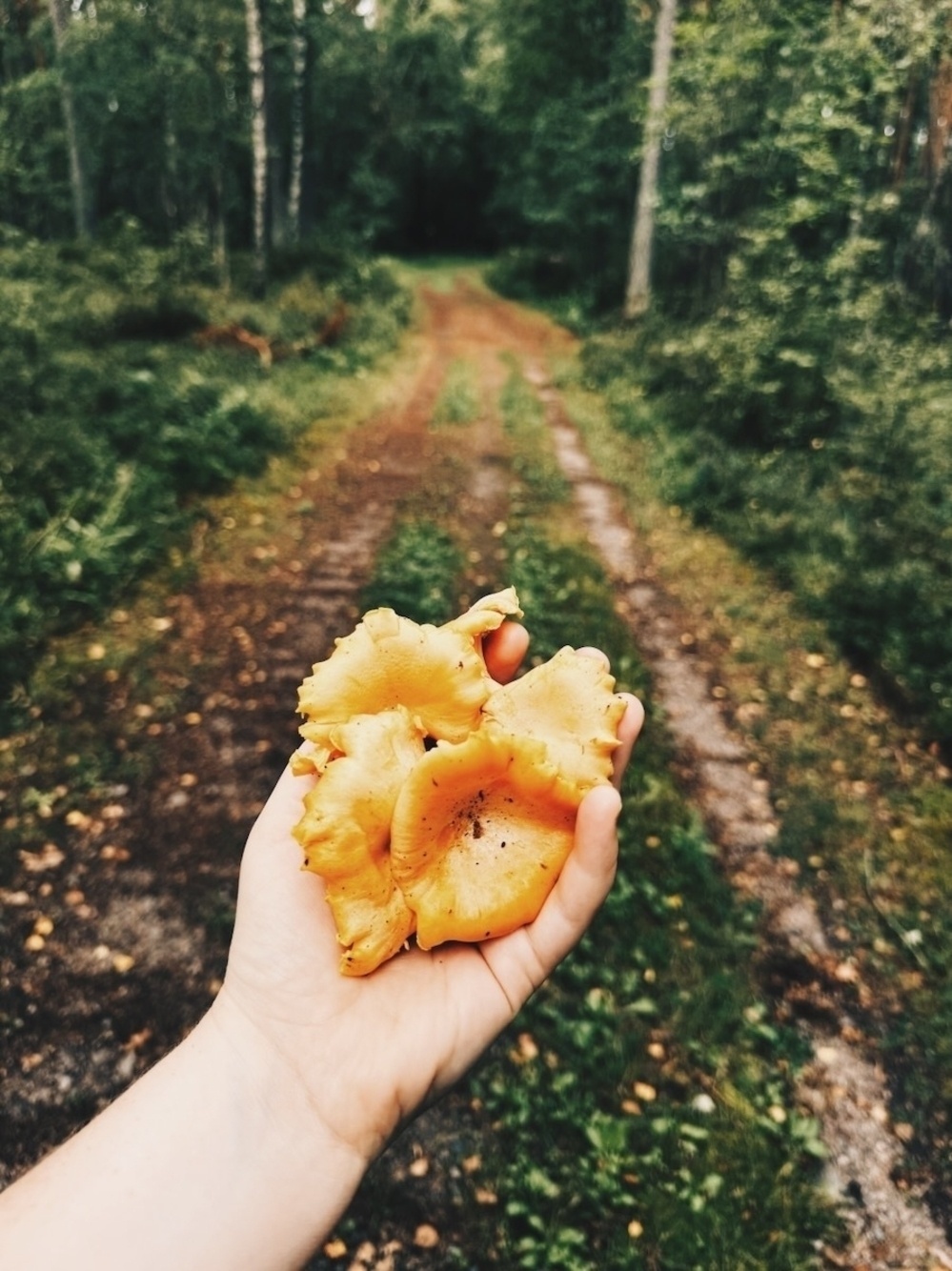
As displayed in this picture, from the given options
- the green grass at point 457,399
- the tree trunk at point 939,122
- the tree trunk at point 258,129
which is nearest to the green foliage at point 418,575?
the green grass at point 457,399

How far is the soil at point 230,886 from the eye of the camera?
10.4 ft

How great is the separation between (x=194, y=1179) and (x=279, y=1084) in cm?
25

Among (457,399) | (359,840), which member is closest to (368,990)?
(359,840)

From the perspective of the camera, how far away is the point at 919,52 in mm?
8984

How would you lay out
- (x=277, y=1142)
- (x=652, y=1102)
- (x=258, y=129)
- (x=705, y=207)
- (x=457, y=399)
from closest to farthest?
(x=277, y=1142) < (x=652, y=1102) < (x=457, y=399) < (x=705, y=207) < (x=258, y=129)

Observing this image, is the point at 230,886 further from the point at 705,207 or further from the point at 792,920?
the point at 705,207

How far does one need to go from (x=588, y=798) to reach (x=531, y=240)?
35591 millimetres

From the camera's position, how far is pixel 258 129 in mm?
16062

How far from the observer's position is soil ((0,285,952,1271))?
10.4ft

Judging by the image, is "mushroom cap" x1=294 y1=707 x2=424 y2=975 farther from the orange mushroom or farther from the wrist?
the wrist

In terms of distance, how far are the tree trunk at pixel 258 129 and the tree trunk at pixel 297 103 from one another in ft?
Result: 10.8

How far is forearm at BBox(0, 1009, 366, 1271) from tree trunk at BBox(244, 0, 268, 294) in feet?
59.1

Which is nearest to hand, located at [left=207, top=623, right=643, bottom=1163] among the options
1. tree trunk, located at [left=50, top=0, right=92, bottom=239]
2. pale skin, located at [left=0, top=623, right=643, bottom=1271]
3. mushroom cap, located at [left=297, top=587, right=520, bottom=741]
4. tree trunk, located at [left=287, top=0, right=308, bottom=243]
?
pale skin, located at [left=0, top=623, right=643, bottom=1271]

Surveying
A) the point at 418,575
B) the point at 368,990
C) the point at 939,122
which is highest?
the point at 939,122
